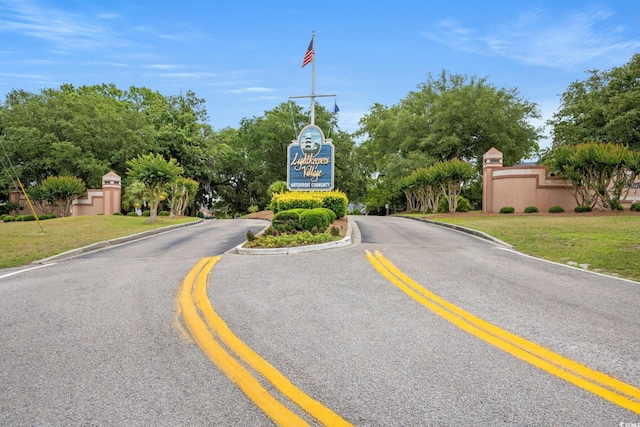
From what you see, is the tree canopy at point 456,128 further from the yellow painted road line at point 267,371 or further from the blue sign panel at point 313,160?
the yellow painted road line at point 267,371

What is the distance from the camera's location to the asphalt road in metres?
2.97

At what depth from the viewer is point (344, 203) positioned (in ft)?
71.7

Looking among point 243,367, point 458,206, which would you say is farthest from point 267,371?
point 458,206

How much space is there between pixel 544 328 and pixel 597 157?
22.0 metres

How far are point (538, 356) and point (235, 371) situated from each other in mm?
2529

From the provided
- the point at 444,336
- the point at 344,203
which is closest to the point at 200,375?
the point at 444,336

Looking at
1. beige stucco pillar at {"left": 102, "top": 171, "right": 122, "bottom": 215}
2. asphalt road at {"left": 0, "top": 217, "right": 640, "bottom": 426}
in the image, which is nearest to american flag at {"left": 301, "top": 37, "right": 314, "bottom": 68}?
asphalt road at {"left": 0, "top": 217, "right": 640, "bottom": 426}

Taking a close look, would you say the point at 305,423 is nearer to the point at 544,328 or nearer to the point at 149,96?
the point at 544,328

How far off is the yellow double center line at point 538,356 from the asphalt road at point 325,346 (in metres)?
0.10

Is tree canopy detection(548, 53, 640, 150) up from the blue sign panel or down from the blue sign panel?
up

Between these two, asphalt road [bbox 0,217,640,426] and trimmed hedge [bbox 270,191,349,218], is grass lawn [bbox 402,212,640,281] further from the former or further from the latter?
trimmed hedge [bbox 270,191,349,218]

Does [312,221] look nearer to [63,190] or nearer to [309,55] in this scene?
[309,55]

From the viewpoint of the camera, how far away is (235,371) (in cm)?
355

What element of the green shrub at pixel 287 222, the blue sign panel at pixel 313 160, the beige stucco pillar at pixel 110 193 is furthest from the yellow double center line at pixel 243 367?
the beige stucco pillar at pixel 110 193
